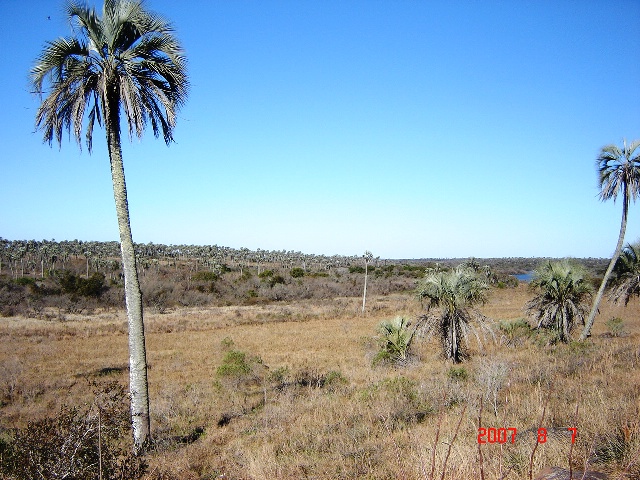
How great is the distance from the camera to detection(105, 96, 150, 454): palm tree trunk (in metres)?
7.28

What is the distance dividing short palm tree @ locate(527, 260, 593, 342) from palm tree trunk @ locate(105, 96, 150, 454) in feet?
49.2

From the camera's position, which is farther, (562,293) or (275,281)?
(275,281)

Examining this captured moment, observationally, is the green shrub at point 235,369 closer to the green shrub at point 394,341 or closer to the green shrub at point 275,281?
the green shrub at point 394,341

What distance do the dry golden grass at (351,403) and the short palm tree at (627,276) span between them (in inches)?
247

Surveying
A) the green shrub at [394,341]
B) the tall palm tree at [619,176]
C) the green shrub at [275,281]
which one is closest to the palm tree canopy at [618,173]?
the tall palm tree at [619,176]

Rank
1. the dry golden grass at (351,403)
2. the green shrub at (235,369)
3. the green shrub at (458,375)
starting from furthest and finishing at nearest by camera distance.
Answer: the green shrub at (235,369) < the green shrub at (458,375) < the dry golden grass at (351,403)

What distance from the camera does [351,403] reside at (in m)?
9.04

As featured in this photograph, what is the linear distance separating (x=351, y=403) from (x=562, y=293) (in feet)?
37.2

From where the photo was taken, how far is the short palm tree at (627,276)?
1933 centimetres

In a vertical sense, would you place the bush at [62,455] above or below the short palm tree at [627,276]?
below

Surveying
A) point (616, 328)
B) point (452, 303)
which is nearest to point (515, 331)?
point (616, 328)

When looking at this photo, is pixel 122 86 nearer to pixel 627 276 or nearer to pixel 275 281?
pixel 627 276
